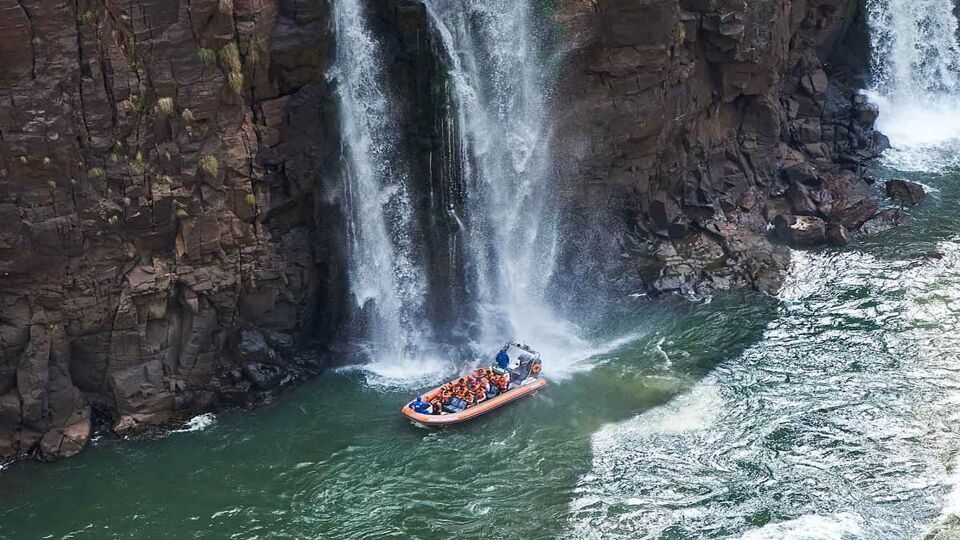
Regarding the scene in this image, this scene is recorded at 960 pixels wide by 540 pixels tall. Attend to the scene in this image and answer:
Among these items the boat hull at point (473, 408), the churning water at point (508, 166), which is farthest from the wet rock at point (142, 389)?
the churning water at point (508, 166)

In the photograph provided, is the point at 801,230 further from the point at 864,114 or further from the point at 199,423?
the point at 199,423

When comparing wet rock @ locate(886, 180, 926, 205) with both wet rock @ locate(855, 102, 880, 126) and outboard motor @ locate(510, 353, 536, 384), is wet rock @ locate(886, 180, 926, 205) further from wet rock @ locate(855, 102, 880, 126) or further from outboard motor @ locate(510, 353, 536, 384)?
outboard motor @ locate(510, 353, 536, 384)

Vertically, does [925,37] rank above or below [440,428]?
above

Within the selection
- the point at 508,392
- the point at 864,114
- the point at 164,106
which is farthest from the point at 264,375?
the point at 864,114

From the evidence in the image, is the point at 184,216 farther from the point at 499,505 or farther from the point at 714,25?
the point at 714,25

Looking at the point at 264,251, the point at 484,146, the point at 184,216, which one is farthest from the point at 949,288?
the point at 184,216

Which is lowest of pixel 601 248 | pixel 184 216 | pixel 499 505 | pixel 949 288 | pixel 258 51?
pixel 499 505

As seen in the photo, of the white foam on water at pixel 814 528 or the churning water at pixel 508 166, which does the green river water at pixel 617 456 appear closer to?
the white foam on water at pixel 814 528

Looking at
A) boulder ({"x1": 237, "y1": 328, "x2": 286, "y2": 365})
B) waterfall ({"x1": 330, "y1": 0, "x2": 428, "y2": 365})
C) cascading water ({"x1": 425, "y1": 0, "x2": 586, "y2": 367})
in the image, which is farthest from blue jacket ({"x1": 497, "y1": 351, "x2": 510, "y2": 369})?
boulder ({"x1": 237, "y1": 328, "x2": 286, "y2": 365})
